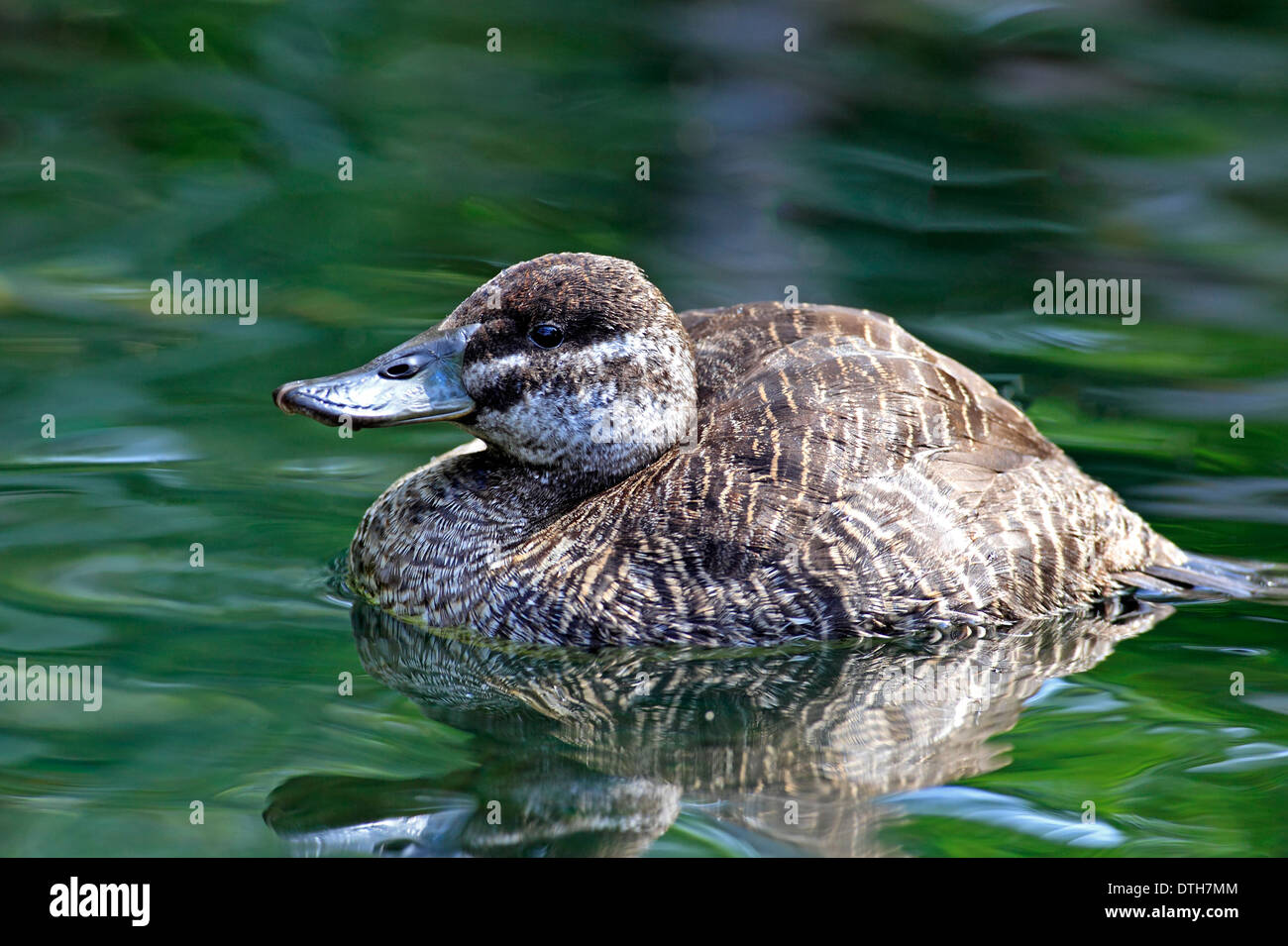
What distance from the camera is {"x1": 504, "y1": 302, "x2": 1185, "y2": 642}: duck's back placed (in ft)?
18.9

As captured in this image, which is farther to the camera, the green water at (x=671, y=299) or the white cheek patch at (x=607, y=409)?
the white cheek patch at (x=607, y=409)

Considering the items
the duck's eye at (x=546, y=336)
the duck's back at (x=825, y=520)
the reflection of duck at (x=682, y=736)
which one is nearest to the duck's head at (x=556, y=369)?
the duck's eye at (x=546, y=336)

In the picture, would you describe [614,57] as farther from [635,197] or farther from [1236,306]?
[1236,306]

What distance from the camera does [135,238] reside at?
32.0 ft

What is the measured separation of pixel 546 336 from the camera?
6.01m

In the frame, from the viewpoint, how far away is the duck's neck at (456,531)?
605 cm

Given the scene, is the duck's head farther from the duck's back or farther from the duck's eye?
the duck's back

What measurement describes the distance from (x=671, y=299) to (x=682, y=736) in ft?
14.3

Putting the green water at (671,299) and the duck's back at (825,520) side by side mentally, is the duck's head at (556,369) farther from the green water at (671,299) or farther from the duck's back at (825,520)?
the green water at (671,299)

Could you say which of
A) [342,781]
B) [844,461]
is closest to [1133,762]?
[844,461]

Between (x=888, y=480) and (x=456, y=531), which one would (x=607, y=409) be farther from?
(x=888, y=480)

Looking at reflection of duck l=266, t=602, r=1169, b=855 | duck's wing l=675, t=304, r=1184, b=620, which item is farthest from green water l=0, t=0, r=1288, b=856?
duck's wing l=675, t=304, r=1184, b=620

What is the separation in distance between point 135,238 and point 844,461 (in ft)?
18.5

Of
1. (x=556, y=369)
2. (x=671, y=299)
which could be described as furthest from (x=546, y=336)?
(x=671, y=299)
